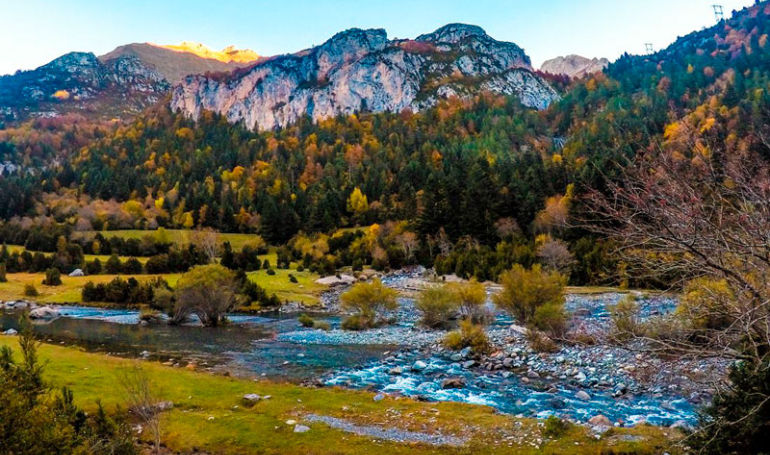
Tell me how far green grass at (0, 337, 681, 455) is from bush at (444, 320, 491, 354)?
882 centimetres

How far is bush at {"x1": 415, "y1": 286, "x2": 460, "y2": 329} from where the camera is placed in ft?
115

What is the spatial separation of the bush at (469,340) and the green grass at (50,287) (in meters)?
40.9

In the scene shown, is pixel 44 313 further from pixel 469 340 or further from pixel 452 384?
pixel 452 384

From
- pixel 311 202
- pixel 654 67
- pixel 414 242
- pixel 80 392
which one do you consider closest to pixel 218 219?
pixel 311 202

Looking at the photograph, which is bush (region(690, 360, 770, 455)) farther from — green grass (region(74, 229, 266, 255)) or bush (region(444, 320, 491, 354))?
green grass (region(74, 229, 266, 255))

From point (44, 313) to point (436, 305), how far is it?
37.2 metres

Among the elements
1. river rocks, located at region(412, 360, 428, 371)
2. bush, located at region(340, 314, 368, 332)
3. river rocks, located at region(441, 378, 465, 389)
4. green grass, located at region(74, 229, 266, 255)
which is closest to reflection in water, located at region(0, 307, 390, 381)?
river rocks, located at region(412, 360, 428, 371)

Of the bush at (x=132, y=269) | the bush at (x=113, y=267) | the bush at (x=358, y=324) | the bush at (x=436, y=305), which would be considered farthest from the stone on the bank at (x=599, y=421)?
the bush at (x=113, y=267)

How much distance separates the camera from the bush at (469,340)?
83.9 ft

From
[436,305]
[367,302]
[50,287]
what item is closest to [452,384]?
[436,305]

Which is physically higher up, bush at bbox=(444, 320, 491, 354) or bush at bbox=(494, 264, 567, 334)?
bush at bbox=(494, 264, 567, 334)

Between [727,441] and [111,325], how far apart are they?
42995 millimetres

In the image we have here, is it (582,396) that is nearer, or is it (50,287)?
(582,396)

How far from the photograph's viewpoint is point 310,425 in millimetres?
14836
